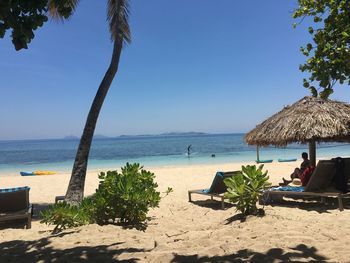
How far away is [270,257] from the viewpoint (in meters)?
3.72

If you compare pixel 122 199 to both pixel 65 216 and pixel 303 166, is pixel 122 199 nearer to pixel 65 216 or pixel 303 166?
pixel 65 216

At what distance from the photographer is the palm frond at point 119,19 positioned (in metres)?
8.70

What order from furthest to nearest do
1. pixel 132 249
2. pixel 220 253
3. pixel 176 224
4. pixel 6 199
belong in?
pixel 6 199 → pixel 176 224 → pixel 132 249 → pixel 220 253

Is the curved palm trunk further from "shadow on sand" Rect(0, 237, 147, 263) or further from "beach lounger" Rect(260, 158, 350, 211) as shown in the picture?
"beach lounger" Rect(260, 158, 350, 211)

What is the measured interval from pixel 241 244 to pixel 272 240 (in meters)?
0.37

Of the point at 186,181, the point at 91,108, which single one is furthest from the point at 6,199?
the point at 186,181

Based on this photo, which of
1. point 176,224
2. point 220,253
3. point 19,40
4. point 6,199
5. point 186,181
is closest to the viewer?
point 19,40

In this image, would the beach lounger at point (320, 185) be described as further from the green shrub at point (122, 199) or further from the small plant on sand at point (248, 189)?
the green shrub at point (122, 199)

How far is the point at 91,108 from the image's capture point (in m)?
7.74

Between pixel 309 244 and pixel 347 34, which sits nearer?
pixel 309 244

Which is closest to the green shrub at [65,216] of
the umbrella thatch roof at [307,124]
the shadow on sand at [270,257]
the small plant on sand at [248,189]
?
the shadow on sand at [270,257]

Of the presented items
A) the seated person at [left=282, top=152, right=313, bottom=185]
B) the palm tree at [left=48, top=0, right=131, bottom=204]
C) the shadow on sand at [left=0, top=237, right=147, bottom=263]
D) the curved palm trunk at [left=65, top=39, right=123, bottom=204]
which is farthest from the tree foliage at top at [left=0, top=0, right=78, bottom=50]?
the seated person at [left=282, top=152, right=313, bottom=185]

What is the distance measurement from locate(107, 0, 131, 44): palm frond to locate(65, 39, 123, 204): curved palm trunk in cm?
79

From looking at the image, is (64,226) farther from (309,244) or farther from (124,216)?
(309,244)
